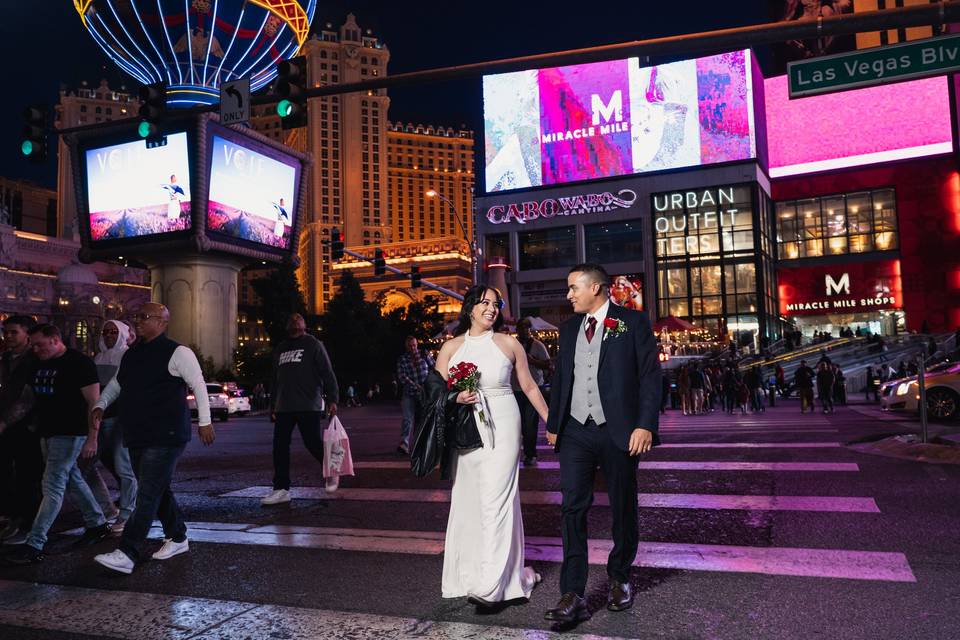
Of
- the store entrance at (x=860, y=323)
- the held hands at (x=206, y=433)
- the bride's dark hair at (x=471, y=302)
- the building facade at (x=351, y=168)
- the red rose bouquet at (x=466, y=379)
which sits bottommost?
the held hands at (x=206, y=433)

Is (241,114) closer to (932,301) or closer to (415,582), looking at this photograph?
(415,582)

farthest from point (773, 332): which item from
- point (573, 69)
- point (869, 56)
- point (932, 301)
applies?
point (869, 56)

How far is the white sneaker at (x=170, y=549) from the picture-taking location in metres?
5.59

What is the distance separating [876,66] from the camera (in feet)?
32.7

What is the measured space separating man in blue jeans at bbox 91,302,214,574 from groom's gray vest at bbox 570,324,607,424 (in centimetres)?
274

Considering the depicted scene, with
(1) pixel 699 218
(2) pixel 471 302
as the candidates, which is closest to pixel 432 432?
(2) pixel 471 302

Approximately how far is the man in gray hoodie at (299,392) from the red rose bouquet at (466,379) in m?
3.90

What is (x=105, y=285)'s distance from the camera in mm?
104812

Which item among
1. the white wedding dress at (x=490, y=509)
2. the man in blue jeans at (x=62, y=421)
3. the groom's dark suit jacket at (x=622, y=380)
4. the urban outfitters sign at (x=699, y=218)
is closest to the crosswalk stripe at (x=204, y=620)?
the white wedding dress at (x=490, y=509)

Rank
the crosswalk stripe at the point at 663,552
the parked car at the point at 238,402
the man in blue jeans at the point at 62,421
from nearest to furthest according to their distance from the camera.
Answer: the crosswalk stripe at the point at 663,552 < the man in blue jeans at the point at 62,421 < the parked car at the point at 238,402

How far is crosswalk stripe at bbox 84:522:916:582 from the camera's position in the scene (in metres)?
4.71

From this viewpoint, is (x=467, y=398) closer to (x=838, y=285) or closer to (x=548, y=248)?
(x=838, y=285)

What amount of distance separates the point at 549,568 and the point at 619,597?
0.93 m

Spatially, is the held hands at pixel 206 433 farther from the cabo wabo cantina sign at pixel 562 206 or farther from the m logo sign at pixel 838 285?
the m logo sign at pixel 838 285
